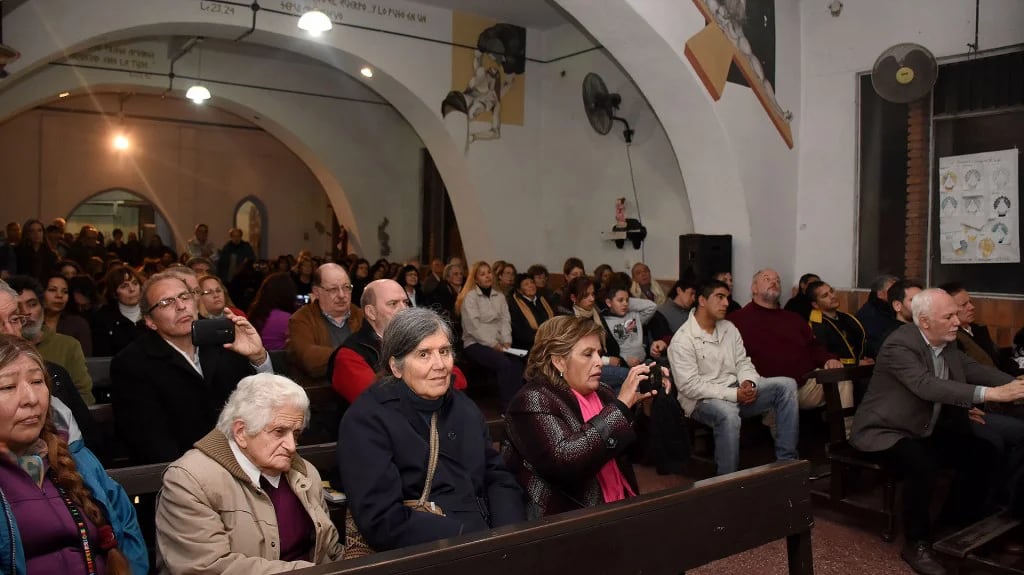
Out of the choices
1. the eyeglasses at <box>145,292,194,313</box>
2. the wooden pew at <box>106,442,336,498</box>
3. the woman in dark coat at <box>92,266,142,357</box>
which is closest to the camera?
the wooden pew at <box>106,442,336,498</box>

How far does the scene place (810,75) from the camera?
27.9 feet

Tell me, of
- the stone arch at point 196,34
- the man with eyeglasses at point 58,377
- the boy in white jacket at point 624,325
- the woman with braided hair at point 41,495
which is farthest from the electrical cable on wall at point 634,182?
the woman with braided hair at point 41,495

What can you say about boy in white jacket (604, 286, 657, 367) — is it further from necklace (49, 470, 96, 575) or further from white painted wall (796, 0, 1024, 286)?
necklace (49, 470, 96, 575)

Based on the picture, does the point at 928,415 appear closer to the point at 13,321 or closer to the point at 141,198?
the point at 13,321

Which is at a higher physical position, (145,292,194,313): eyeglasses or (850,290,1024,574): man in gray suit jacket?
(145,292,194,313): eyeglasses

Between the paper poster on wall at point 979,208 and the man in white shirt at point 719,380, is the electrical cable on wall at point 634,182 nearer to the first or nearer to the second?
the paper poster on wall at point 979,208

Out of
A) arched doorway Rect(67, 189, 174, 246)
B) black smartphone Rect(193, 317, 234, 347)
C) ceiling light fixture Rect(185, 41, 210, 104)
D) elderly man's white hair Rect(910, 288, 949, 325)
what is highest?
ceiling light fixture Rect(185, 41, 210, 104)

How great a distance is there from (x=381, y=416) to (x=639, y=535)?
0.84 meters

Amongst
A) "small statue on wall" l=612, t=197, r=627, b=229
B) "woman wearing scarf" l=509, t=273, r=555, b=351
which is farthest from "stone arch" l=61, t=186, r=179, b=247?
"woman wearing scarf" l=509, t=273, r=555, b=351

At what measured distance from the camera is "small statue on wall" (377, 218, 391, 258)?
558 inches

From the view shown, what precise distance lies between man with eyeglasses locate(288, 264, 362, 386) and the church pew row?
175 cm

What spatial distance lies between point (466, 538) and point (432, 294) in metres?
7.14

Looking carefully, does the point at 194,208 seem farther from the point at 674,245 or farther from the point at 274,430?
the point at 274,430

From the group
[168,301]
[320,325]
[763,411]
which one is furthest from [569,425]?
[763,411]
